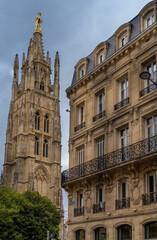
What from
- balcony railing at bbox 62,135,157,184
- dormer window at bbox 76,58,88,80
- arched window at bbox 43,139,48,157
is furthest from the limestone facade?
arched window at bbox 43,139,48,157

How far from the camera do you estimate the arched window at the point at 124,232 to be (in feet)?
59.2

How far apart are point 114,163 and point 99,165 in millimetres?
1437

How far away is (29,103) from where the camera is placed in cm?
7762

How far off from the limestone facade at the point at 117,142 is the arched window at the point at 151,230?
0.04 m

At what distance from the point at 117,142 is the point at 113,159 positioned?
1.10 metres

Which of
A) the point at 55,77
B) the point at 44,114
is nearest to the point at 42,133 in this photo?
the point at 44,114

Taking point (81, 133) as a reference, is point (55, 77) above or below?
above

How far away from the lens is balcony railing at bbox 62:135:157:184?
1752cm

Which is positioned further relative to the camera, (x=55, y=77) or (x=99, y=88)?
(x=55, y=77)

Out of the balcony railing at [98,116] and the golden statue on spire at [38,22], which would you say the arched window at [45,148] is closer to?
the golden statue on spire at [38,22]

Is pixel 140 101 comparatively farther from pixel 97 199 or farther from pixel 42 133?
pixel 42 133

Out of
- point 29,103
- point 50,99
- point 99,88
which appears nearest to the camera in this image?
point 99,88

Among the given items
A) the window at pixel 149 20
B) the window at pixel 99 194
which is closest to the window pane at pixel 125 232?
the window at pixel 99 194

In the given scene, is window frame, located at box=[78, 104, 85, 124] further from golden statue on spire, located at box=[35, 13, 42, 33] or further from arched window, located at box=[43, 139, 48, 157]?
golden statue on spire, located at box=[35, 13, 42, 33]
